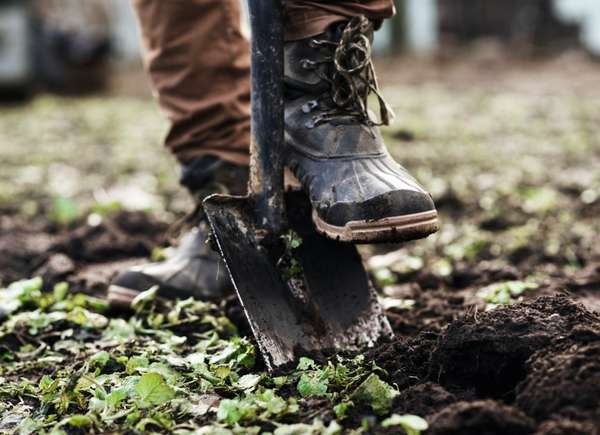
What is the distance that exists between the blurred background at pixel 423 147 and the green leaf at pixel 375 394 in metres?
1.15

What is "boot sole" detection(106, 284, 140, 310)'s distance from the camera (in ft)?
8.38

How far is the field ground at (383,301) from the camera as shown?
66.7 inches

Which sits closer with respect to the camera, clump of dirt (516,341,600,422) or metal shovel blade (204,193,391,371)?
clump of dirt (516,341,600,422)

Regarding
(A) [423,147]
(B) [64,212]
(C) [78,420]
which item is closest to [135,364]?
(C) [78,420]

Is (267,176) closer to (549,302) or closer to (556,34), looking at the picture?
(549,302)

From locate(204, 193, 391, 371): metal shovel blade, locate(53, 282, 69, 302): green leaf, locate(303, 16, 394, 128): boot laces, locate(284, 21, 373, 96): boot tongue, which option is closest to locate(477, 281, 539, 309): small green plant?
locate(204, 193, 391, 371): metal shovel blade

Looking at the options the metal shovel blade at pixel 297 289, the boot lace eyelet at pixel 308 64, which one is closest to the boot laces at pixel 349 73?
the boot lace eyelet at pixel 308 64

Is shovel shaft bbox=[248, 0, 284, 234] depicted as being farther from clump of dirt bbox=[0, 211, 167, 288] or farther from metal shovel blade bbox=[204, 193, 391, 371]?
clump of dirt bbox=[0, 211, 167, 288]

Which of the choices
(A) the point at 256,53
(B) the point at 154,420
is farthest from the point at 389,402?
(A) the point at 256,53

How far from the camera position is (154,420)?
1728mm

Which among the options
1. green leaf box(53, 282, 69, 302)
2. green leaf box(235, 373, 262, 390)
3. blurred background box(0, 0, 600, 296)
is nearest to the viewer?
green leaf box(235, 373, 262, 390)

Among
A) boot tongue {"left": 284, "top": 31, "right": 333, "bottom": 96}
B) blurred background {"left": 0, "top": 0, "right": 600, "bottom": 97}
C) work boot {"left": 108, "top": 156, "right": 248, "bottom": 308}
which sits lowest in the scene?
blurred background {"left": 0, "top": 0, "right": 600, "bottom": 97}

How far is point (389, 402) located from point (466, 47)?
13.4 m

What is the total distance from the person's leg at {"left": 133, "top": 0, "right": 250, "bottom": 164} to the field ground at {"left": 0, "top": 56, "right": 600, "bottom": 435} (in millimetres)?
559
